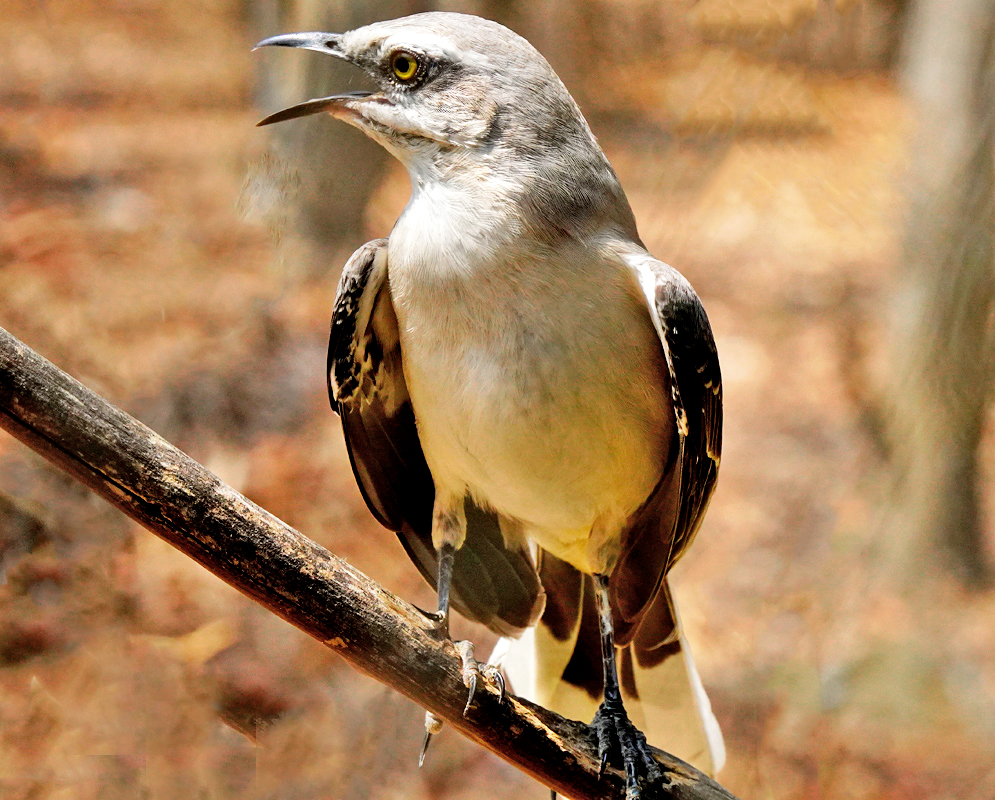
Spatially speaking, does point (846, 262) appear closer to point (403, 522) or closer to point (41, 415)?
point (403, 522)

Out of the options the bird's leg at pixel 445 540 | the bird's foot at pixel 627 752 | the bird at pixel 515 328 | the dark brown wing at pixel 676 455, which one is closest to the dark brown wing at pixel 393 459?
the bird at pixel 515 328

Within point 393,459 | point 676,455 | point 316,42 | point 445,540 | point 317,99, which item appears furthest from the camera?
point 393,459

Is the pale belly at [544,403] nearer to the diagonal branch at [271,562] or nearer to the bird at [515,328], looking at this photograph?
the bird at [515,328]

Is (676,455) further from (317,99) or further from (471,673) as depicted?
(317,99)

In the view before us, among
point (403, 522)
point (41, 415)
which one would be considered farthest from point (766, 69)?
point (41, 415)

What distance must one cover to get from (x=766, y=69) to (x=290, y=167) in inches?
96.3

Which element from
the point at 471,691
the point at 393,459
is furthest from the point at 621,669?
the point at 471,691

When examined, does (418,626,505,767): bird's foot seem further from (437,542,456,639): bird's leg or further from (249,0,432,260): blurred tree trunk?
(249,0,432,260): blurred tree trunk

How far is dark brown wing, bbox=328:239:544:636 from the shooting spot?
293 centimetres

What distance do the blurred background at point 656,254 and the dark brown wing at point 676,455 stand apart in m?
1.22

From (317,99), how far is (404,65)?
26 cm

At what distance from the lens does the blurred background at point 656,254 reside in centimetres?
362

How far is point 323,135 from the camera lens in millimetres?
3945

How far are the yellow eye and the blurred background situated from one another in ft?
1.67
